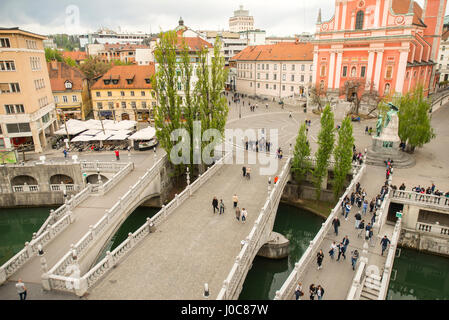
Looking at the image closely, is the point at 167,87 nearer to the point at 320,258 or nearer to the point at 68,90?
the point at 320,258

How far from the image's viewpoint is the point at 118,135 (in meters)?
38.5

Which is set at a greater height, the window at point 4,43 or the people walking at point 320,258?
the window at point 4,43

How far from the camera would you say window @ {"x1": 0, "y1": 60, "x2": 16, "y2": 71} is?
34.6m

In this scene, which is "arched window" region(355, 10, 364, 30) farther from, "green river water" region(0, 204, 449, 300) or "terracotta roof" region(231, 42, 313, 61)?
"green river water" region(0, 204, 449, 300)

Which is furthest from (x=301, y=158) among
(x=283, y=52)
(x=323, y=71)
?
(x=283, y=52)

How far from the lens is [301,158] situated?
30156 millimetres

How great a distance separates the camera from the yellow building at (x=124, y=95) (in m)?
52.4

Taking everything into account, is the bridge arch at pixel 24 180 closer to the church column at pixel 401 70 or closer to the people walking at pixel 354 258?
the people walking at pixel 354 258

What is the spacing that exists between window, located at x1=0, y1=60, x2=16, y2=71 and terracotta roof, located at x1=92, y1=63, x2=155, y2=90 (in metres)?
17.8

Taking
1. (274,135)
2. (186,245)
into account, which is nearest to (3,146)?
(186,245)

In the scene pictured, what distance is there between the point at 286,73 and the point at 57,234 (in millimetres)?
59231

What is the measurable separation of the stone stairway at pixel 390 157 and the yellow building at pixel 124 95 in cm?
3394

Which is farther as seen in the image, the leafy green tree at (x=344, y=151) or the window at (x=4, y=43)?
the window at (x=4, y=43)

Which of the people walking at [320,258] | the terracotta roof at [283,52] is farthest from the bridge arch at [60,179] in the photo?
the terracotta roof at [283,52]
